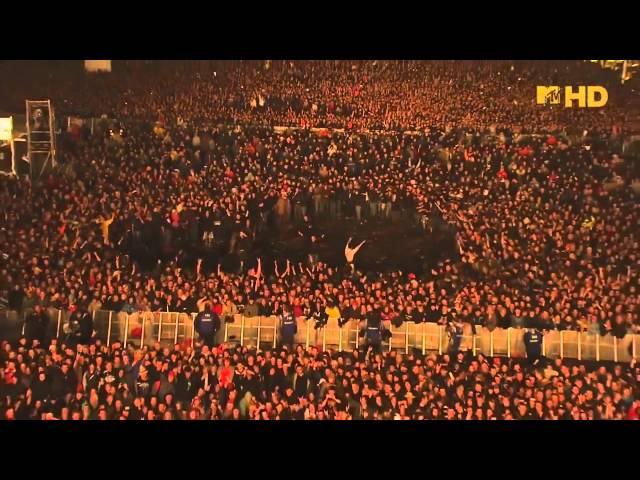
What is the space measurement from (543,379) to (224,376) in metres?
2.22

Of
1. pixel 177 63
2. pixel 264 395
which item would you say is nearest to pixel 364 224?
pixel 264 395

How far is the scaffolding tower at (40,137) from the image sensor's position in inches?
213

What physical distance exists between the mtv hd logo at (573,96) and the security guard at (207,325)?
2789 millimetres

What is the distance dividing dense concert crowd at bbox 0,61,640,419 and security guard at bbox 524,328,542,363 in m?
0.06

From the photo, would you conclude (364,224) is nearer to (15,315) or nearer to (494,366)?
(494,366)

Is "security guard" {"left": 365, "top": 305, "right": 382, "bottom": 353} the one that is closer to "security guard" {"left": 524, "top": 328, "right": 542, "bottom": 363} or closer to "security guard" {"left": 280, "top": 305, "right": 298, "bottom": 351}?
"security guard" {"left": 280, "top": 305, "right": 298, "bottom": 351}

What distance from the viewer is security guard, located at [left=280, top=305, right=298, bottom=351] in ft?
17.4

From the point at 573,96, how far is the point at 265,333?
109 inches

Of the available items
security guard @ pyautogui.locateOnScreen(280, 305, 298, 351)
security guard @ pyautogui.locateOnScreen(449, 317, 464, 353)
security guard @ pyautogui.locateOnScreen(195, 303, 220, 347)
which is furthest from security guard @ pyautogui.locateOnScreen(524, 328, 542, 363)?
security guard @ pyautogui.locateOnScreen(195, 303, 220, 347)

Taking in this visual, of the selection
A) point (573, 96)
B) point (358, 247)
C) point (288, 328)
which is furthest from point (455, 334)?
point (573, 96)

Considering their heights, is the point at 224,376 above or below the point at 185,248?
below

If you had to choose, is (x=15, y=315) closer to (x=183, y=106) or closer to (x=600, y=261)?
(x=183, y=106)
